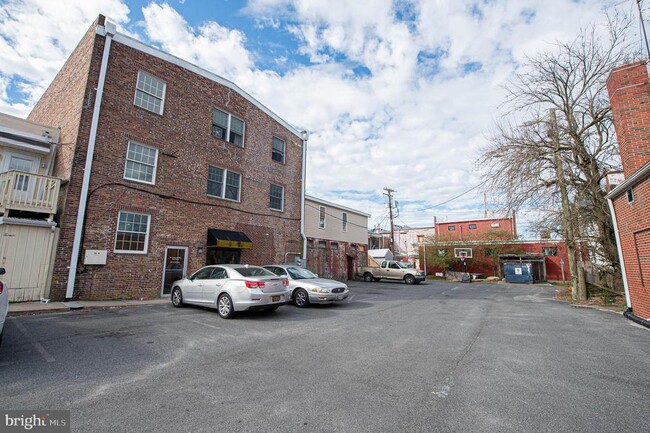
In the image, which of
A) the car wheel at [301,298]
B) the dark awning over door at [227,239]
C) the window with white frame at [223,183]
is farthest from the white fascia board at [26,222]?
the car wheel at [301,298]

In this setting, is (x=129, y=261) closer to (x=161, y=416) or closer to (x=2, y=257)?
(x=2, y=257)

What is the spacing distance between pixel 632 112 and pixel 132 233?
17.4 metres

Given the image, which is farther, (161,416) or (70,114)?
(70,114)

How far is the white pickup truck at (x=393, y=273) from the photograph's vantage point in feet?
78.7

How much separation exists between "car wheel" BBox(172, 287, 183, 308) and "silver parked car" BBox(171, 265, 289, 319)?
52 cm

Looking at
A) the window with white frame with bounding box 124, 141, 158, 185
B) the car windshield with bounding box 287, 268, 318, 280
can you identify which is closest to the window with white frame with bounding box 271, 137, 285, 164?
the window with white frame with bounding box 124, 141, 158, 185

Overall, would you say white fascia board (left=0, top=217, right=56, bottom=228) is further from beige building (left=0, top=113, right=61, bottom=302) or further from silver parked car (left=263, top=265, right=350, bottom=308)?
silver parked car (left=263, top=265, right=350, bottom=308)

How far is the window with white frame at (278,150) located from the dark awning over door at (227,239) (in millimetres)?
5659

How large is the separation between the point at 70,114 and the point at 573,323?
18.0m

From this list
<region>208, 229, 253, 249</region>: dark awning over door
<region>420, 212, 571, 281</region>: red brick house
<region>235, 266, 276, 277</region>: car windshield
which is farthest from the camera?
<region>420, 212, 571, 281</region>: red brick house

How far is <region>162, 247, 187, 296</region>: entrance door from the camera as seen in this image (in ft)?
40.9

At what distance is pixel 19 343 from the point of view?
5551 mm

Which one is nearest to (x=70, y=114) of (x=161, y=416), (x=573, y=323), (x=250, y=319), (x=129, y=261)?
(x=129, y=261)

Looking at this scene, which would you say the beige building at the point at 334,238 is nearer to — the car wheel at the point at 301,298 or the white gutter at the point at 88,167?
the car wheel at the point at 301,298
